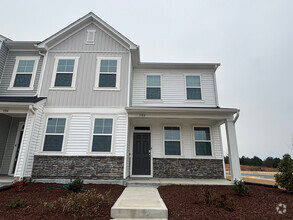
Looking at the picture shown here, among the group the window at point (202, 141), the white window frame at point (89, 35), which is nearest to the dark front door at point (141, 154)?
the window at point (202, 141)

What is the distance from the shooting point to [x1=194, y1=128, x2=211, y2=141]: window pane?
8.20 metres

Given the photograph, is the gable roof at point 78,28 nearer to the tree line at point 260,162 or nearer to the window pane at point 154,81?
the window pane at point 154,81

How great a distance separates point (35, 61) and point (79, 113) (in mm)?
4022

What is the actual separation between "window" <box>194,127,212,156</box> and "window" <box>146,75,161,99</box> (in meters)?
2.86

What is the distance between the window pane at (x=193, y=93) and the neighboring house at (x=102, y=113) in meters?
0.06

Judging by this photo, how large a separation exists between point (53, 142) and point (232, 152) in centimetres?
760

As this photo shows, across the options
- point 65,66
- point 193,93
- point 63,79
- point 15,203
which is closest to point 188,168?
point 193,93

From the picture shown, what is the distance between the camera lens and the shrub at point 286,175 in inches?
213

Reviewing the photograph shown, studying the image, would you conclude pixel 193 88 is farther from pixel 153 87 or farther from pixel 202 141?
pixel 202 141

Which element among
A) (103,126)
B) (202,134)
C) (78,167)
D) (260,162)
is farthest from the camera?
(260,162)

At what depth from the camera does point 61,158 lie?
6.59m

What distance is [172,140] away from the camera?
321 inches

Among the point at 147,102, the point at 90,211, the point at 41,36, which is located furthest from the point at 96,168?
the point at 41,36

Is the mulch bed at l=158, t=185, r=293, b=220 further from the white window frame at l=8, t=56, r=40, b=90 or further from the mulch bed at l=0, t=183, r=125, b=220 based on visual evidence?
the white window frame at l=8, t=56, r=40, b=90
